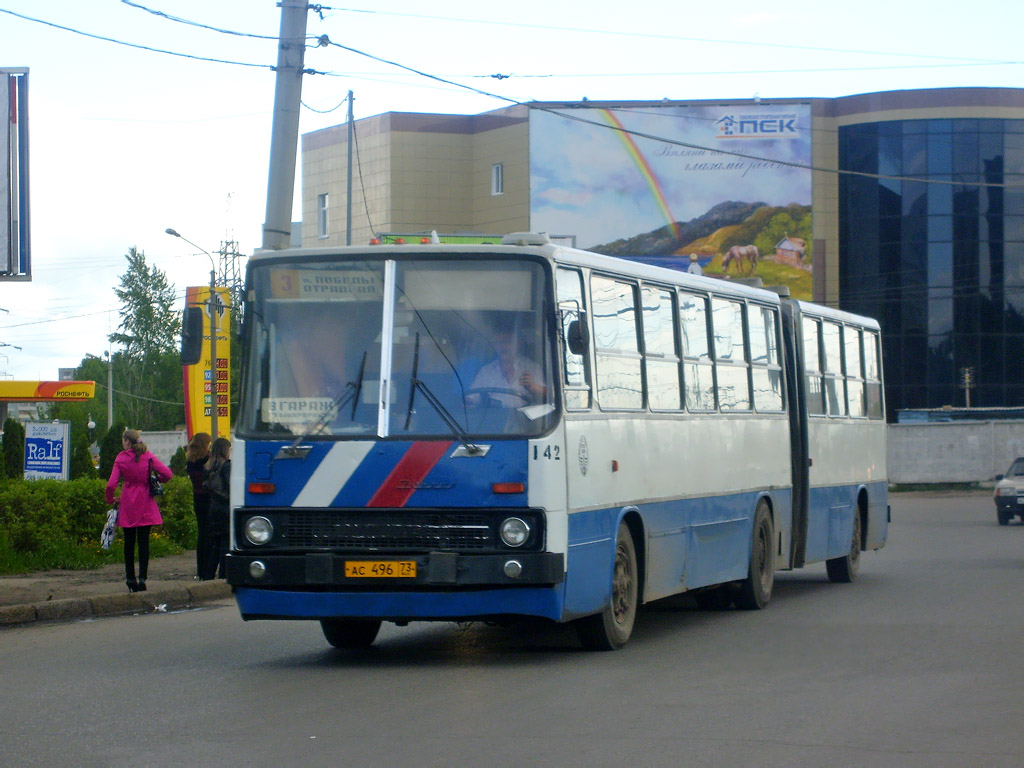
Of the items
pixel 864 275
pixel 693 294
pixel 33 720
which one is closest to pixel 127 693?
pixel 33 720

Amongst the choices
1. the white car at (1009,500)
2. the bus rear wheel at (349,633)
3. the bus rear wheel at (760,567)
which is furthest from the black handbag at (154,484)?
the white car at (1009,500)

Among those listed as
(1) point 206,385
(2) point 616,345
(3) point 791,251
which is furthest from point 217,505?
(3) point 791,251

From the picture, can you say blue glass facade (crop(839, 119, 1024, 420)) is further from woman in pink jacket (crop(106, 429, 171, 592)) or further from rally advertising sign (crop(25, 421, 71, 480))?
woman in pink jacket (crop(106, 429, 171, 592))

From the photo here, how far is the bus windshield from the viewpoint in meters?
9.91

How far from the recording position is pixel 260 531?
33.1 feet

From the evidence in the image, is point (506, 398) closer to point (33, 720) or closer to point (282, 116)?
point (33, 720)

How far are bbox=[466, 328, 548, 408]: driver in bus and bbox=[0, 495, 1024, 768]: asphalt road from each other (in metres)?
1.78

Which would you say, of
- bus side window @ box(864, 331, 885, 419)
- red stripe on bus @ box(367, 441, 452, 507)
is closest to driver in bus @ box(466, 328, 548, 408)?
red stripe on bus @ box(367, 441, 452, 507)

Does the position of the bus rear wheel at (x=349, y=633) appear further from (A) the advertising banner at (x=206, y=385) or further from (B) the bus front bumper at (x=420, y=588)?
(A) the advertising banner at (x=206, y=385)

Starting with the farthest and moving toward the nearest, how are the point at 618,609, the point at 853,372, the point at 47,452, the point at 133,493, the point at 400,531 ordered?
the point at 47,452 → the point at 853,372 → the point at 133,493 → the point at 618,609 → the point at 400,531

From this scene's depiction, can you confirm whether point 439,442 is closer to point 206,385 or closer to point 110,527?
point 110,527

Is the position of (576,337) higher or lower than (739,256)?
lower

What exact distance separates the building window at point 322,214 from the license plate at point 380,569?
60.0 m

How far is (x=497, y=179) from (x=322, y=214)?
8.42 metres
